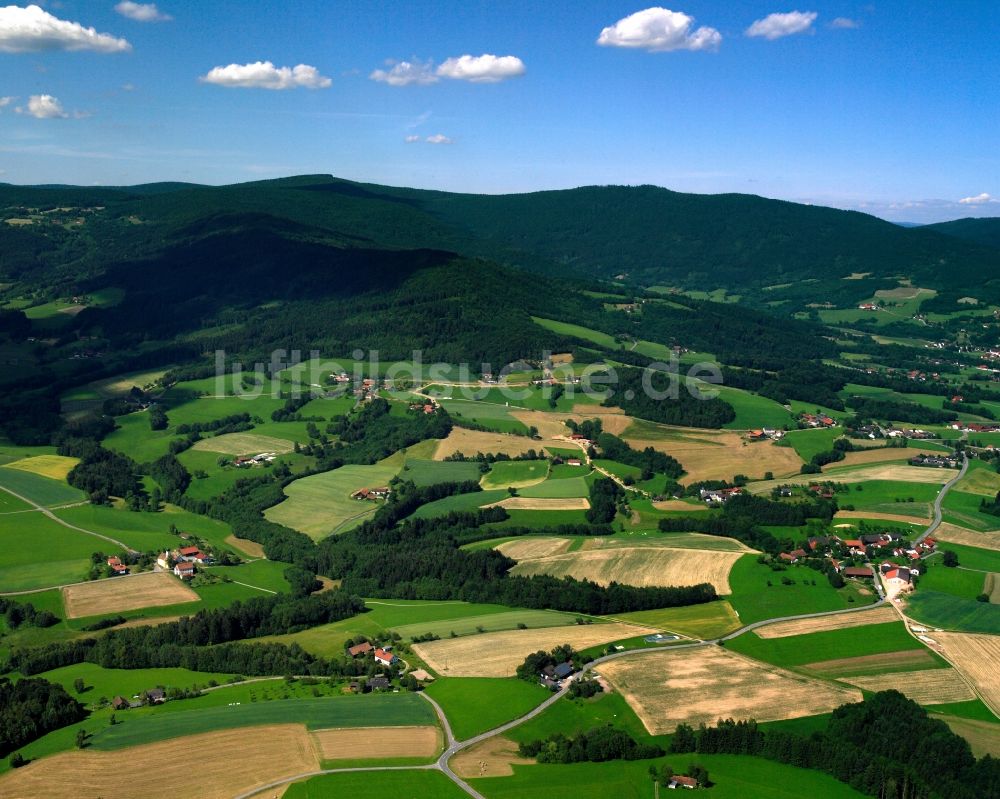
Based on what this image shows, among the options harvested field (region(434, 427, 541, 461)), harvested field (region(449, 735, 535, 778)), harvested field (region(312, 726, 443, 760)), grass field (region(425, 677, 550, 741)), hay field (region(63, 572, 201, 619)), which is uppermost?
harvested field (region(434, 427, 541, 461))

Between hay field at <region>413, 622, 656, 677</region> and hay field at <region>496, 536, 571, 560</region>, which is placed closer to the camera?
hay field at <region>413, 622, 656, 677</region>

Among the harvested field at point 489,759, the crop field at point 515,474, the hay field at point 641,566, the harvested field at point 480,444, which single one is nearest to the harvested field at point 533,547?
the hay field at point 641,566

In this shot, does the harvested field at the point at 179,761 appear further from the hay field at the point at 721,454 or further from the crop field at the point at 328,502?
the hay field at the point at 721,454

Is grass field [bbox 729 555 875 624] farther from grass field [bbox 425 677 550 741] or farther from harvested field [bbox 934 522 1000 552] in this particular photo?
grass field [bbox 425 677 550 741]

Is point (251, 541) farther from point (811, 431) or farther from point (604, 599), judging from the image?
point (811, 431)

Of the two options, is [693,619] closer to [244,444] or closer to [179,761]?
[179,761]

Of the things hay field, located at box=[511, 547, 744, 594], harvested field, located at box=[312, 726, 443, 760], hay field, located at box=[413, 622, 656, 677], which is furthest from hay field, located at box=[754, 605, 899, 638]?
harvested field, located at box=[312, 726, 443, 760]

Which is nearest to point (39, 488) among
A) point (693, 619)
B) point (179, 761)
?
point (179, 761)
